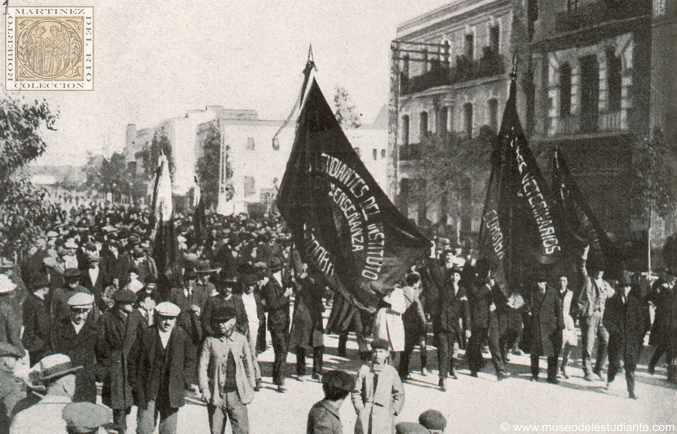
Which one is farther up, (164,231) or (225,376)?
(164,231)

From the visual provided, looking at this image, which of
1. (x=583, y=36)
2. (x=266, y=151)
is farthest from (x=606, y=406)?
(x=266, y=151)

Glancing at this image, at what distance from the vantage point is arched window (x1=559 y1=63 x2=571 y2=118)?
18.7 metres

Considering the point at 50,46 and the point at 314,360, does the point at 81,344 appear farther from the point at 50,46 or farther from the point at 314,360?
the point at 50,46

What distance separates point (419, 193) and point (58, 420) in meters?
20.4

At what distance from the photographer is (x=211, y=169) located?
1453 inches

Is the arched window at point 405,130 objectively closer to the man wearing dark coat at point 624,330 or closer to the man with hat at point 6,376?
the man wearing dark coat at point 624,330

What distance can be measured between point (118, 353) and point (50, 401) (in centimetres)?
232

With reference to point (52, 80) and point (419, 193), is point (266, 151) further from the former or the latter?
point (52, 80)

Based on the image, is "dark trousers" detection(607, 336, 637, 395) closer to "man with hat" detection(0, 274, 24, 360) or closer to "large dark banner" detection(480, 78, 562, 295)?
"large dark banner" detection(480, 78, 562, 295)

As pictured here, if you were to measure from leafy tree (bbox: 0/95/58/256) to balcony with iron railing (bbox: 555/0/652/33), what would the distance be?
39.1 feet

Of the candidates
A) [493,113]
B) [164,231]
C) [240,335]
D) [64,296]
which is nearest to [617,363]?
[240,335]

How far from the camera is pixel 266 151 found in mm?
41562

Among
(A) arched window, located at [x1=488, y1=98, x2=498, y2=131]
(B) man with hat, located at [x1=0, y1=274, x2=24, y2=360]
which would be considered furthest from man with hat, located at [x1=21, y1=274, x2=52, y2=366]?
(A) arched window, located at [x1=488, y1=98, x2=498, y2=131]

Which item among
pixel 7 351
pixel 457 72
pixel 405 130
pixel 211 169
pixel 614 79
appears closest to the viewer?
pixel 7 351
